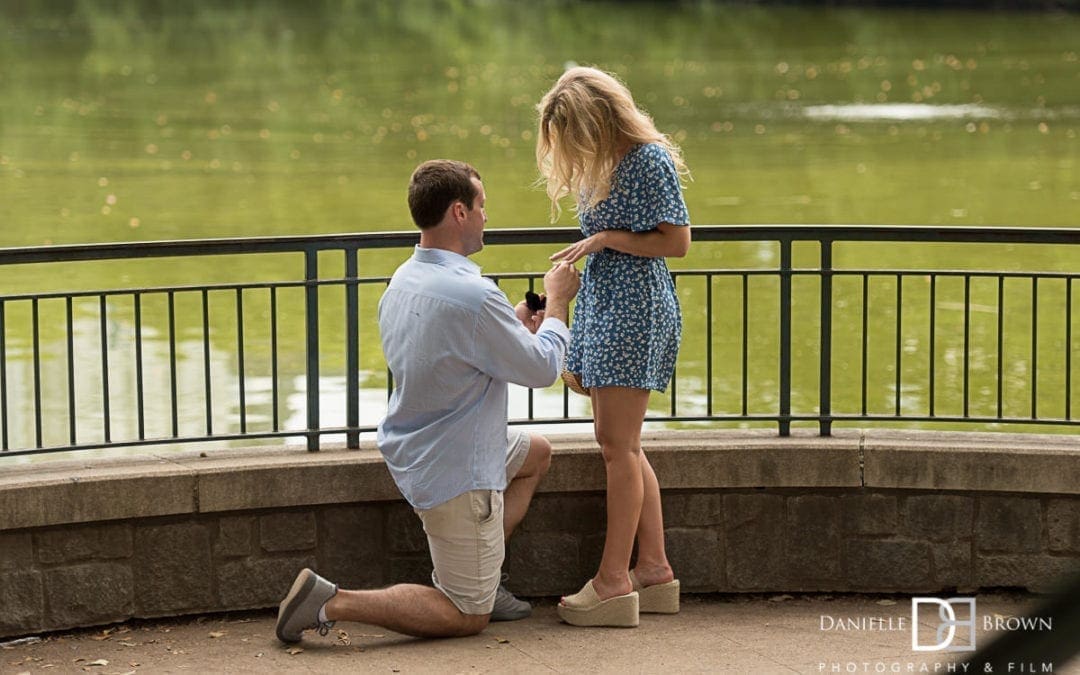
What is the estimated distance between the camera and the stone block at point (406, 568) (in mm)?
5512

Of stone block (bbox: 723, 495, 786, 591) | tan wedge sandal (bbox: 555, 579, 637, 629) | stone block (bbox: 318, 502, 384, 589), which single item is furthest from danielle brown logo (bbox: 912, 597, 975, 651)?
stone block (bbox: 318, 502, 384, 589)

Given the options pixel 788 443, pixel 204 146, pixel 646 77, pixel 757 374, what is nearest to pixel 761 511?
pixel 788 443

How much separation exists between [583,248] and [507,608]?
1.26 meters

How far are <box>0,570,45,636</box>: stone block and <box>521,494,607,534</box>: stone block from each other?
1.61m

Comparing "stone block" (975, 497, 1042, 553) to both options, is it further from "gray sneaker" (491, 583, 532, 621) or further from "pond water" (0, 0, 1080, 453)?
"pond water" (0, 0, 1080, 453)

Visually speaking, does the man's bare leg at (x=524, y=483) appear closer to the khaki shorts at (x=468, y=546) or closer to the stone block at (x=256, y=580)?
the khaki shorts at (x=468, y=546)

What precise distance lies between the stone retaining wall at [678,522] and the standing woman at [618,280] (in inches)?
14.3

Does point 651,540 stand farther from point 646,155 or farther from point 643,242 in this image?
point 646,155

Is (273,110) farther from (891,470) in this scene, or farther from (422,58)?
(891,470)

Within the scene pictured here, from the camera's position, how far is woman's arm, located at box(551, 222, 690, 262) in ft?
15.8

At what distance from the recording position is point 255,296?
45.6ft

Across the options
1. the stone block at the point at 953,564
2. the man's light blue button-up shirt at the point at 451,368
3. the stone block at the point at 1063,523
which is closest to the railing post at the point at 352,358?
the man's light blue button-up shirt at the point at 451,368

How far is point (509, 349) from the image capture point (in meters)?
4.63

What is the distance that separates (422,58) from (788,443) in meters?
38.7
